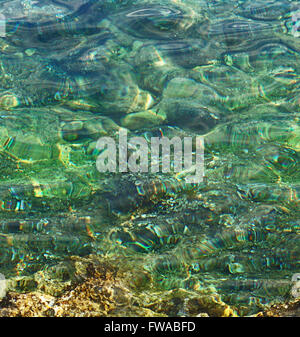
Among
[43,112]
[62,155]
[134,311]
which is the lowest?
[134,311]

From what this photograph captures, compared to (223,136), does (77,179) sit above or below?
below

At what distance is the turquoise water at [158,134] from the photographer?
2445 millimetres

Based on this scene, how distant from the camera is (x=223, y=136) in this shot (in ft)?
11.5

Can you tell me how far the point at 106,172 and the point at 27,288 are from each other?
1265mm

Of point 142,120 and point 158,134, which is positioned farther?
point 142,120

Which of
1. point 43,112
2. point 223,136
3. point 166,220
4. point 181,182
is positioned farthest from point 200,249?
point 43,112

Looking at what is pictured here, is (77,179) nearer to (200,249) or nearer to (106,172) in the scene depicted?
(106,172)

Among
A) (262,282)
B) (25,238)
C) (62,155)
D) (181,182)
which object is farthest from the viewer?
(62,155)

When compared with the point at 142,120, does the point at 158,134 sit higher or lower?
lower

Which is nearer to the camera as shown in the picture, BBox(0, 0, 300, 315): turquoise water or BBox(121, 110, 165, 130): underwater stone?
BBox(0, 0, 300, 315): turquoise water

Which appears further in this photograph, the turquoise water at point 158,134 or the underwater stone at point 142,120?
the underwater stone at point 142,120

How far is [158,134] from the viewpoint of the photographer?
3.52m

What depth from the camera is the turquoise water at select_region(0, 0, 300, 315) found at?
96.3 inches

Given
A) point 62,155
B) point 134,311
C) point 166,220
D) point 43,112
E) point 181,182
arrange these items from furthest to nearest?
point 43,112 < point 62,155 < point 181,182 < point 166,220 < point 134,311
